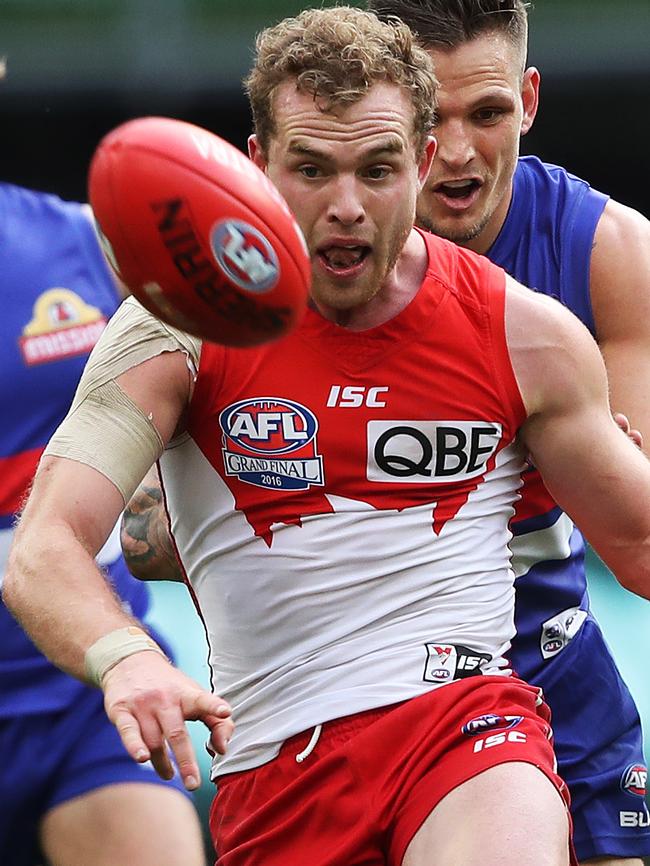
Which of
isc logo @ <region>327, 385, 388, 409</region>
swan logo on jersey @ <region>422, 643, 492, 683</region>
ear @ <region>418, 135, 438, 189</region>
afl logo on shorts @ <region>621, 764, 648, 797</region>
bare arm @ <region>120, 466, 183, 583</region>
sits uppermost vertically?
ear @ <region>418, 135, 438, 189</region>

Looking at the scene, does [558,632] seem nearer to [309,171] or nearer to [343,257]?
[343,257]

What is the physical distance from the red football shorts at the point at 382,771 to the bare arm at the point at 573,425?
417 millimetres

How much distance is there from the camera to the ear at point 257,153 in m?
3.84

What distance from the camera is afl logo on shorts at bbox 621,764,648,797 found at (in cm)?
471

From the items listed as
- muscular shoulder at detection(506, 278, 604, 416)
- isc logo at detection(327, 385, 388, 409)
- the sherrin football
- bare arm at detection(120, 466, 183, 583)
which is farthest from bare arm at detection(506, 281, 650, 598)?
bare arm at detection(120, 466, 183, 583)

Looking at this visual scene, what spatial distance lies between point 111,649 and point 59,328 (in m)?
1.45

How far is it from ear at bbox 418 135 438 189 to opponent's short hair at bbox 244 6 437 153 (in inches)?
2.0

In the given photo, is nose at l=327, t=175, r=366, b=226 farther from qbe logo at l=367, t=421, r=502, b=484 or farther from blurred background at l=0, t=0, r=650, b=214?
blurred background at l=0, t=0, r=650, b=214

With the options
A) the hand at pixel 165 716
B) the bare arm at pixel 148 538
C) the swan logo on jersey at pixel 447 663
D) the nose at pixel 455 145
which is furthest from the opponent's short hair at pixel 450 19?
the hand at pixel 165 716

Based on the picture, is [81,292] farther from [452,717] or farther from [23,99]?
[23,99]

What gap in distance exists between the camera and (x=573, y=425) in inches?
147

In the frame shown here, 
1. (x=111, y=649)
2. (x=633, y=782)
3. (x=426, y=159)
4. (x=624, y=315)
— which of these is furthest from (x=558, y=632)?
(x=111, y=649)

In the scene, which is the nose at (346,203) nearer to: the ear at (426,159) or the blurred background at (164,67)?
the ear at (426,159)

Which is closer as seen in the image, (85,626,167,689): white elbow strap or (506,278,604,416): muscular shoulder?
(85,626,167,689): white elbow strap
